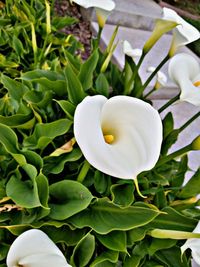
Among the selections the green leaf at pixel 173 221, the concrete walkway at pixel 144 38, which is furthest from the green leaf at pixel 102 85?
the concrete walkway at pixel 144 38

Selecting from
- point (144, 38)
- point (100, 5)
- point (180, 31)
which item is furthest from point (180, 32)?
point (144, 38)

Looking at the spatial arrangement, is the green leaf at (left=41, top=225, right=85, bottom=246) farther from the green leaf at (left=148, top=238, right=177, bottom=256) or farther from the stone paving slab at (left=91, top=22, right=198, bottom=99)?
the stone paving slab at (left=91, top=22, right=198, bottom=99)

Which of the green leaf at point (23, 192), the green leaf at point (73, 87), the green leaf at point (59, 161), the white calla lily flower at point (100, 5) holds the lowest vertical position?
the green leaf at point (23, 192)

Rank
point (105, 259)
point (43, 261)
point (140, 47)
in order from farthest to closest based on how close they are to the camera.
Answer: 1. point (140, 47)
2. point (105, 259)
3. point (43, 261)

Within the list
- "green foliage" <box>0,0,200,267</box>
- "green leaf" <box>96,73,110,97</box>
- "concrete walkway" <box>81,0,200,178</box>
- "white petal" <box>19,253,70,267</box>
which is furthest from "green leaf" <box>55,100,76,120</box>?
"concrete walkway" <box>81,0,200,178</box>

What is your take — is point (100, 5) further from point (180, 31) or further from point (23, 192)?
point (23, 192)

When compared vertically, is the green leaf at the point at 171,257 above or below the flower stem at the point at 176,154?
below

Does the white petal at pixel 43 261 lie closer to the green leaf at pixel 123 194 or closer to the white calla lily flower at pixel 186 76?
the green leaf at pixel 123 194
